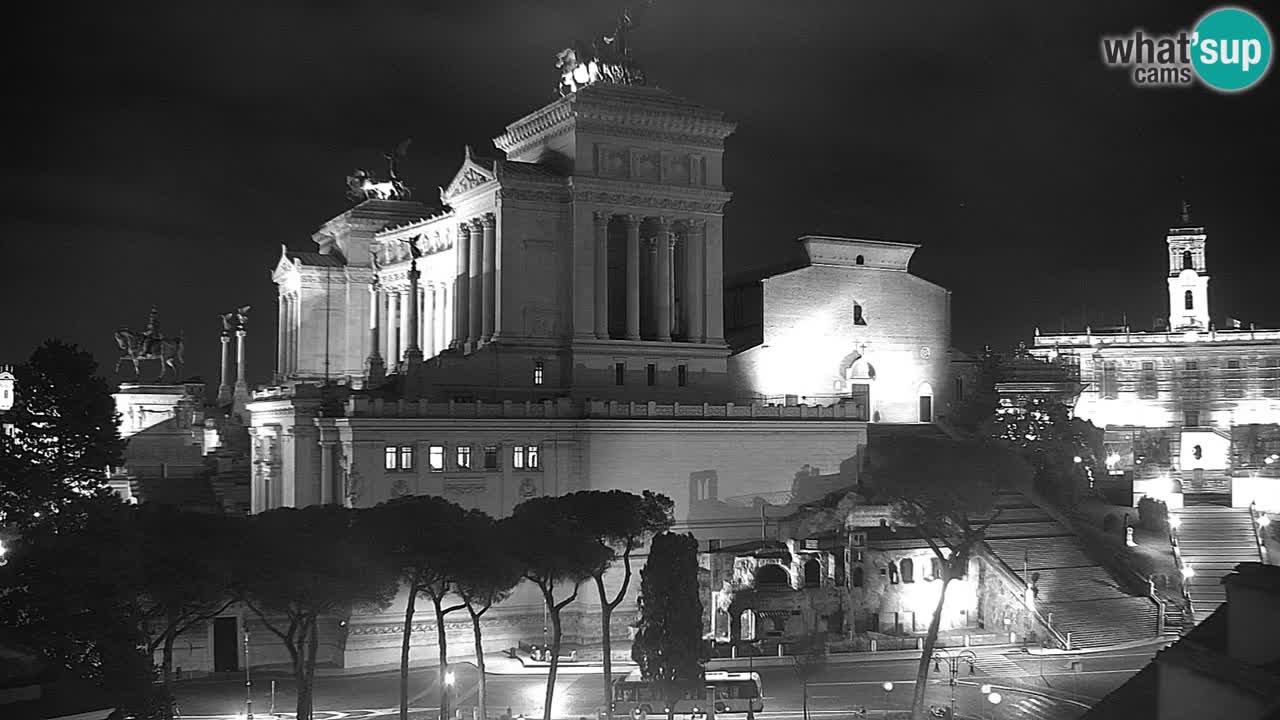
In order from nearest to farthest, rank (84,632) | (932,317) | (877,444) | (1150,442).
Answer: (84,632)
(877,444)
(932,317)
(1150,442)

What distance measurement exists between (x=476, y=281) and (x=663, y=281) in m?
11.7

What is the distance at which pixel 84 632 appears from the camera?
44.0 m

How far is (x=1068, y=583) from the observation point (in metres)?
70.2

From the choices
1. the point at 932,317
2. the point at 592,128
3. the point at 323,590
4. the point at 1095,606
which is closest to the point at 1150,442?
the point at 932,317

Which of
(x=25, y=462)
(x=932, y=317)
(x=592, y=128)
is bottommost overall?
(x=25, y=462)

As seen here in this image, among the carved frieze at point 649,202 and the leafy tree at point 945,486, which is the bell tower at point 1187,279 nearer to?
the leafy tree at point 945,486

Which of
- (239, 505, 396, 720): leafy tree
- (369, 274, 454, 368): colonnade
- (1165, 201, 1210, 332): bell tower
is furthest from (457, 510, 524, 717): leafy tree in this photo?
(1165, 201, 1210, 332): bell tower

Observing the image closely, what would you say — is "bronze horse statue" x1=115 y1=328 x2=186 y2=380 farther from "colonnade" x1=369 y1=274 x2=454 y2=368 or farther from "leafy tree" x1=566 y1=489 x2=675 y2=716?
"leafy tree" x1=566 y1=489 x2=675 y2=716

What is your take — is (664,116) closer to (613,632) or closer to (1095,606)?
(613,632)

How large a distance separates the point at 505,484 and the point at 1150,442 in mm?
67826

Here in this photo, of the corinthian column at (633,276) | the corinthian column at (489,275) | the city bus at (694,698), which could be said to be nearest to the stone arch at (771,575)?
the city bus at (694,698)

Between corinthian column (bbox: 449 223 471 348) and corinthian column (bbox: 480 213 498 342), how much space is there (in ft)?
8.56

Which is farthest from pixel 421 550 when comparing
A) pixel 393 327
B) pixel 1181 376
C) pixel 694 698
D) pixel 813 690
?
pixel 1181 376

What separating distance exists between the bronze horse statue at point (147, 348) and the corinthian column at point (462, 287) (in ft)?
114
